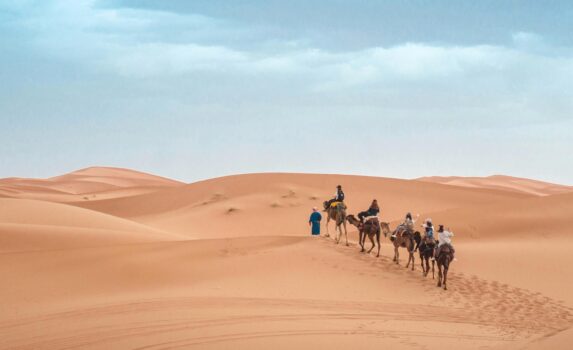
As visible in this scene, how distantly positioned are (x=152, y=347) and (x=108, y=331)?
163 cm

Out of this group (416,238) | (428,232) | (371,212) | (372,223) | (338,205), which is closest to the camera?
(428,232)

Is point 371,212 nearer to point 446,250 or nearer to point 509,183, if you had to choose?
point 446,250

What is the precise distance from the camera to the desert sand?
11.6m

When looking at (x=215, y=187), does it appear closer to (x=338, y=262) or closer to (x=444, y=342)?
(x=338, y=262)

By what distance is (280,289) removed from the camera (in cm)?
1645

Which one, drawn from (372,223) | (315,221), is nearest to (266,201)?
(315,221)

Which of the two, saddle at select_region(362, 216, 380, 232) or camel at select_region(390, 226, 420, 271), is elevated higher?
saddle at select_region(362, 216, 380, 232)

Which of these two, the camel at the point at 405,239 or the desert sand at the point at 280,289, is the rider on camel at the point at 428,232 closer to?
the camel at the point at 405,239

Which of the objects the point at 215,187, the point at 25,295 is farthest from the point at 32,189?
the point at 25,295

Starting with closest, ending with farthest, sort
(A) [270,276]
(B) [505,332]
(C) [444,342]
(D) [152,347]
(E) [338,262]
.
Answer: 1. (D) [152,347]
2. (C) [444,342]
3. (B) [505,332]
4. (A) [270,276]
5. (E) [338,262]

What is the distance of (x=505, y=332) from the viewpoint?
12.7 m

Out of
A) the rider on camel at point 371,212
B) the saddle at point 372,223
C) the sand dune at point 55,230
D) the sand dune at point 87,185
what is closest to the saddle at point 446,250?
the rider on camel at point 371,212

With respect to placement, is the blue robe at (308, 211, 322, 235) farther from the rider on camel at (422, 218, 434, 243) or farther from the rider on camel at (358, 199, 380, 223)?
the rider on camel at (422, 218, 434, 243)

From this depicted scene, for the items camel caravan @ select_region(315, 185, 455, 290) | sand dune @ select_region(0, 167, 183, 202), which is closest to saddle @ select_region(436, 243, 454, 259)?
camel caravan @ select_region(315, 185, 455, 290)
